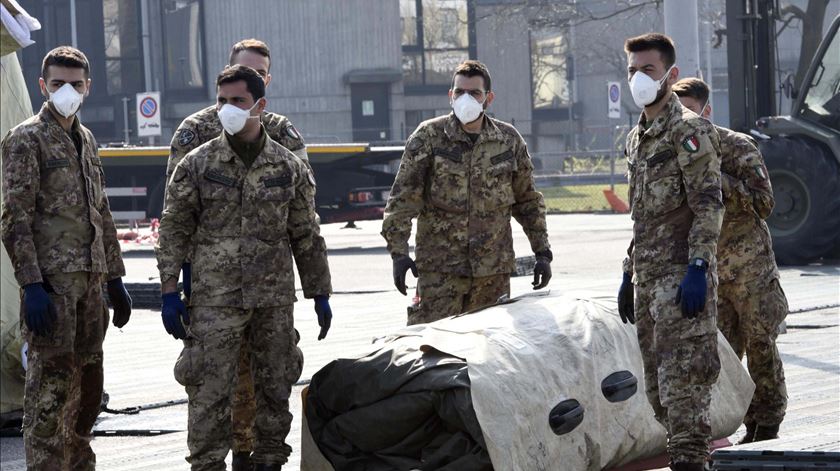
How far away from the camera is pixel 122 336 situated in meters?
13.4

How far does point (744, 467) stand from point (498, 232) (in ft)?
8.37

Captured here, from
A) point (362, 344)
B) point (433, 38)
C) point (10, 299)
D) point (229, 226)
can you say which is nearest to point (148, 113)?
point (362, 344)

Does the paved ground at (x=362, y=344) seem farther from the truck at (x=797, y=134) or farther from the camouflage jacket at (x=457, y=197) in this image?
the camouflage jacket at (x=457, y=197)

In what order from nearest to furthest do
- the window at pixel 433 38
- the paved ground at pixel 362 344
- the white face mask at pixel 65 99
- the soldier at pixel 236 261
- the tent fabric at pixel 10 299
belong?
the soldier at pixel 236 261 → the white face mask at pixel 65 99 → the paved ground at pixel 362 344 → the tent fabric at pixel 10 299 → the window at pixel 433 38

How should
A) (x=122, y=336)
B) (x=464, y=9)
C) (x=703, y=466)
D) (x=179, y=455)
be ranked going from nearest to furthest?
(x=703, y=466) → (x=179, y=455) → (x=122, y=336) → (x=464, y=9)

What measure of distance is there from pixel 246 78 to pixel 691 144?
6.62ft

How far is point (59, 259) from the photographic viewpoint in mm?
6730

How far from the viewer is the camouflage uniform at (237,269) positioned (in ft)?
22.1

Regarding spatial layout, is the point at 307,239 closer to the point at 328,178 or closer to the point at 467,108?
the point at 467,108

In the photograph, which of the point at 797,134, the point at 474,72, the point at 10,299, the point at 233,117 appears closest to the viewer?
the point at 233,117

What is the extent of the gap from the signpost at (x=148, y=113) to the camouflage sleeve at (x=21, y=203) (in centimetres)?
2252

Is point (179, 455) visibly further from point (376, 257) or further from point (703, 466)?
point (376, 257)

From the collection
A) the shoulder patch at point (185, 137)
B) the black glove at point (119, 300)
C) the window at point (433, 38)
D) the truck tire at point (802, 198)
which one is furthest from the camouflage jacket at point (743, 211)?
the window at point (433, 38)

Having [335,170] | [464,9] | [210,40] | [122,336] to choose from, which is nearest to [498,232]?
[122,336]
